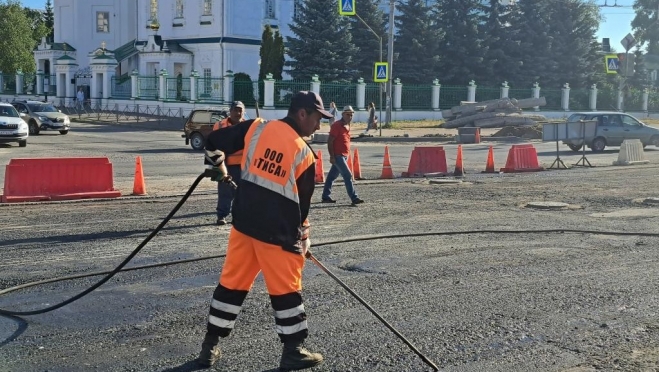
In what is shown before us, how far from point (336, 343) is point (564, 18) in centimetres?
5776

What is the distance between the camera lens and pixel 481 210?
44.5ft

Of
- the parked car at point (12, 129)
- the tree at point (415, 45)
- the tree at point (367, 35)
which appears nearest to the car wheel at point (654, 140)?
the tree at point (415, 45)

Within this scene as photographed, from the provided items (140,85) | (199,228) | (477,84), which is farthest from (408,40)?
(199,228)

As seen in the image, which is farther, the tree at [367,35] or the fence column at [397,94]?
the tree at [367,35]

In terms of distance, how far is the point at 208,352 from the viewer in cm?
552

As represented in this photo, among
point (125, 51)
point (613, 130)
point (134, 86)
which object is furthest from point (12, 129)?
point (125, 51)

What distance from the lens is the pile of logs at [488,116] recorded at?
40875mm

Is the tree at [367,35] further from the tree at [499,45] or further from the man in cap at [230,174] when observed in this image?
the man in cap at [230,174]

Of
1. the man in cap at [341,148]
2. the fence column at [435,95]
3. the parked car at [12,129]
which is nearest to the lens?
the man in cap at [341,148]

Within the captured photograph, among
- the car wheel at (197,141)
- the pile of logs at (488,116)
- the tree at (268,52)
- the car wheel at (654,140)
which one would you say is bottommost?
the car wheel at (197,141)

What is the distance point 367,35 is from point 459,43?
6792 mm

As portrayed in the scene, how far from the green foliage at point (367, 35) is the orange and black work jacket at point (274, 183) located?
4512 centimetres

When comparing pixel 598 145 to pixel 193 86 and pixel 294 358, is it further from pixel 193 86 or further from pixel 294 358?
pixel 294 358

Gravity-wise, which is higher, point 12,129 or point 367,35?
point 367,35
